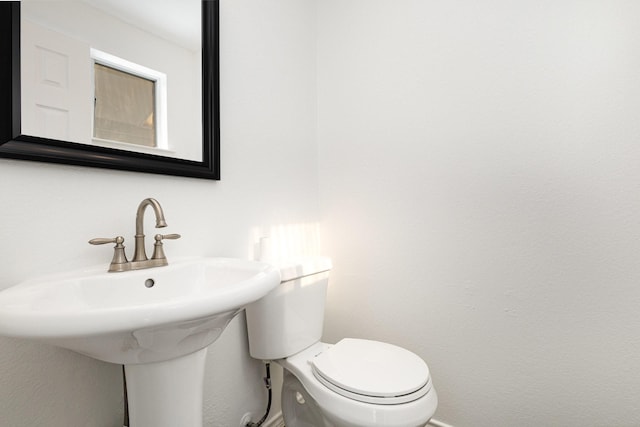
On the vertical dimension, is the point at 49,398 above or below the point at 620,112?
below

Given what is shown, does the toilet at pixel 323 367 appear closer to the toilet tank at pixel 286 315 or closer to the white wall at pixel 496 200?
the toilet tank at pixel 286 315

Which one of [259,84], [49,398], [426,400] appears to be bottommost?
[426,400]

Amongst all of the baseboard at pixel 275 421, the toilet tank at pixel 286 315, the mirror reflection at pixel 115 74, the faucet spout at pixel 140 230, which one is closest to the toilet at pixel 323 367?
the toilet tank at pixel 286 315

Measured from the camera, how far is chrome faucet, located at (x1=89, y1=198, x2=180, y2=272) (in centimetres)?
81

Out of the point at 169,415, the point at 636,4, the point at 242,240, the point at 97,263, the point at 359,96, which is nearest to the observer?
the point at 169,415

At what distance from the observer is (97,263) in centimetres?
85

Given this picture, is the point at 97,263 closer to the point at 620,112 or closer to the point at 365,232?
the point at 365,232

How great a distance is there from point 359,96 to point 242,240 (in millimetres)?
907

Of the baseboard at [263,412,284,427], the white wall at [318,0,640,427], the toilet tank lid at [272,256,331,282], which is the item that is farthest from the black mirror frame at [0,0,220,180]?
the baseboard at [263,412,284,427]

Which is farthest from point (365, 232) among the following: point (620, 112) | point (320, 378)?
point (620, 112)

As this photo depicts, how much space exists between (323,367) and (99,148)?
931 mm

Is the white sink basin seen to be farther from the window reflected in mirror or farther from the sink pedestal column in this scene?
the window reflected in mirror

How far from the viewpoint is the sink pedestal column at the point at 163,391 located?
68cm

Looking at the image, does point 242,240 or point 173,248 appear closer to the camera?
point 173,248
